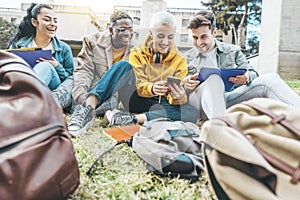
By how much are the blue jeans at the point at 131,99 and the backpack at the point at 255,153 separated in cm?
39

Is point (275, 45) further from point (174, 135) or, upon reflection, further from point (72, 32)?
point (174, 135)

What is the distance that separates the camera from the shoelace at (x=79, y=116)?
133cm

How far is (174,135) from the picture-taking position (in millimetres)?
973

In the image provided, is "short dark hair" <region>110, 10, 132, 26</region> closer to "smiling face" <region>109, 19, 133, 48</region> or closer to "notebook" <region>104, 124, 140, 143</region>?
"smiling face" <region>109, 19, 133, 48</region>

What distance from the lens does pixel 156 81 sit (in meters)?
1.20

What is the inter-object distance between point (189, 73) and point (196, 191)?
50cm

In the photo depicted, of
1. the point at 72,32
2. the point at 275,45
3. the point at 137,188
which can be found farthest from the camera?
the point at 275,45

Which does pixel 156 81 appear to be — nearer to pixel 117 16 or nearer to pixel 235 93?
pixel 235 93

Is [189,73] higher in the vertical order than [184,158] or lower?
higher

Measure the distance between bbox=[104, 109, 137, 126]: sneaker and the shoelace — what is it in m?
0.10

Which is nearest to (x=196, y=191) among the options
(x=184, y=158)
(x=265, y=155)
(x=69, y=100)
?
(x=184, y=158)

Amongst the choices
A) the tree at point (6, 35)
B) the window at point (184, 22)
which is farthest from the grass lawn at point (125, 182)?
the tree at point (6, 35)

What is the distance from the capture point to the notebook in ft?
3.60

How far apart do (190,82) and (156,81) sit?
12 centimetres
